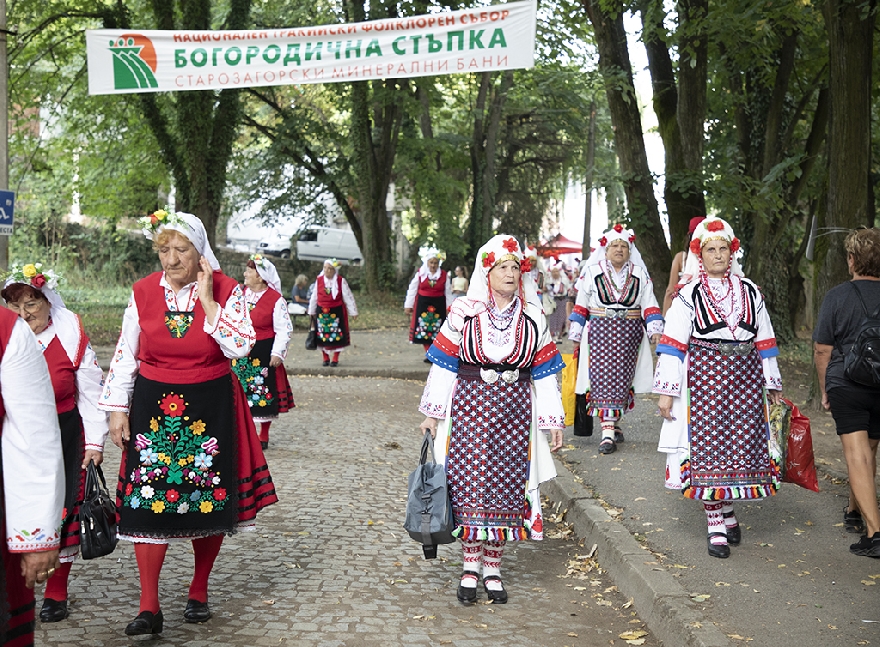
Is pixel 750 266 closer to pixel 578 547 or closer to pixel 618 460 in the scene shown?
pixel 618 460

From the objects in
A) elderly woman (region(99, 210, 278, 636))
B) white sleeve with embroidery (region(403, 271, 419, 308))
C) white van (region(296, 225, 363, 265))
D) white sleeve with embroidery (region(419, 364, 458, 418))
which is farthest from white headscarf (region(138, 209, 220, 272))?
Result: white van (region(296, 225, 363, 265))

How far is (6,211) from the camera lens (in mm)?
9258

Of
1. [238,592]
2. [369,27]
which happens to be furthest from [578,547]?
[369,27]

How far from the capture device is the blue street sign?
9.19m

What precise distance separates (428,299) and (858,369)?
1304 centimetres

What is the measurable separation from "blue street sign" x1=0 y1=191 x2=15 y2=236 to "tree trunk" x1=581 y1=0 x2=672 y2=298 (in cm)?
766

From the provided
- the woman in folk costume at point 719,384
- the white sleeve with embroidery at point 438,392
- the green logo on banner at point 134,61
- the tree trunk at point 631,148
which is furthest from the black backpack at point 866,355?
the green logo on banner at point 134,61

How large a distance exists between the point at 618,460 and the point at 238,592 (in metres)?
4.50

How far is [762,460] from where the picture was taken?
6.39 m

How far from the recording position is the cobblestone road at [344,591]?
5.06 m

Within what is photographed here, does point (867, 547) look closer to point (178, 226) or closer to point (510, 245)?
point (510, 245)

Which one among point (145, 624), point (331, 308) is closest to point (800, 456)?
point (145, 624)

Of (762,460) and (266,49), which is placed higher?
(266,49)

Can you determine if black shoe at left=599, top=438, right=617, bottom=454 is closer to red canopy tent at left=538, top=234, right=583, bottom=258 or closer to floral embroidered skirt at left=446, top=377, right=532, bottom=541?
floral embroidered skirt at left=446, top=377, right=532, bottom=541
